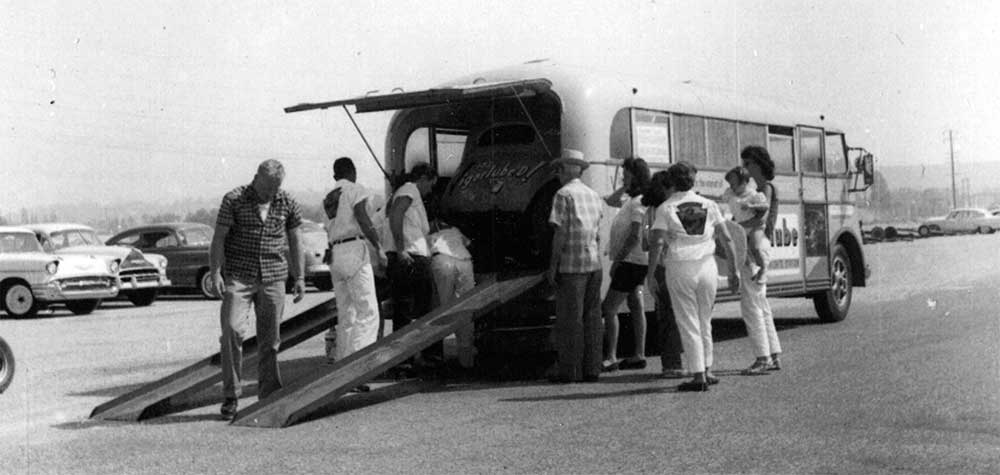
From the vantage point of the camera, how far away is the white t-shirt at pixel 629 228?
1077 cm

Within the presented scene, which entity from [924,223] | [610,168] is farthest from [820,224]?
[924,223]

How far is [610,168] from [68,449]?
5589 millimetres

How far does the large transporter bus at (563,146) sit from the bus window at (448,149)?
0.01 metres

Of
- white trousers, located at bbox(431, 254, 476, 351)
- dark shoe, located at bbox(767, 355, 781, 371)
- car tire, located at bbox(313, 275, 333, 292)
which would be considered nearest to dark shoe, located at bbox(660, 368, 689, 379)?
dark shoe, located at bbox(767, 355, 781, 371)

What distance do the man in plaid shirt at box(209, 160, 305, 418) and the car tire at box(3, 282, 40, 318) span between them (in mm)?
13920

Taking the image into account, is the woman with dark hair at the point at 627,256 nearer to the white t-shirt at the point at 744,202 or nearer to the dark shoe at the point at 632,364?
the dark shoe at the point at 632,364

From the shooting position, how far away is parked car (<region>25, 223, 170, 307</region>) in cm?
2295

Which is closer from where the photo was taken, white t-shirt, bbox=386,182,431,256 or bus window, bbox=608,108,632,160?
white t-shirt, bbox=386,182,431,256

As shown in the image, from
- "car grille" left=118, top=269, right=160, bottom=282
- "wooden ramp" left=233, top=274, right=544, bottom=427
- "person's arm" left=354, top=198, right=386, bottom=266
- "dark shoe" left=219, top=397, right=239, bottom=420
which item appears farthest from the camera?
"car grille" left=118, top=269, right=160, bottom=282

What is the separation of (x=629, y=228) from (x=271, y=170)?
3.45 meters

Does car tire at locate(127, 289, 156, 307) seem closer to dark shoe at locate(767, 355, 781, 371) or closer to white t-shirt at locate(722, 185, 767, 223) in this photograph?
white t-shirt at locate(722, 185, 767, 223)

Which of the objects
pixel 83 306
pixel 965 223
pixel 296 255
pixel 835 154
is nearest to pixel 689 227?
pixel 296 255

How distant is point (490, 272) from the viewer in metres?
12.1

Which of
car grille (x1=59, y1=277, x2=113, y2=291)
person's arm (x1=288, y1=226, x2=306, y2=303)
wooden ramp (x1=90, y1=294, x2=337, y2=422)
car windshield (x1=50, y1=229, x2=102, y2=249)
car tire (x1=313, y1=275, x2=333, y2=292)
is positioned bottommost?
wooden ramp (x1=90, y1=294, x2=337, y2=422)
